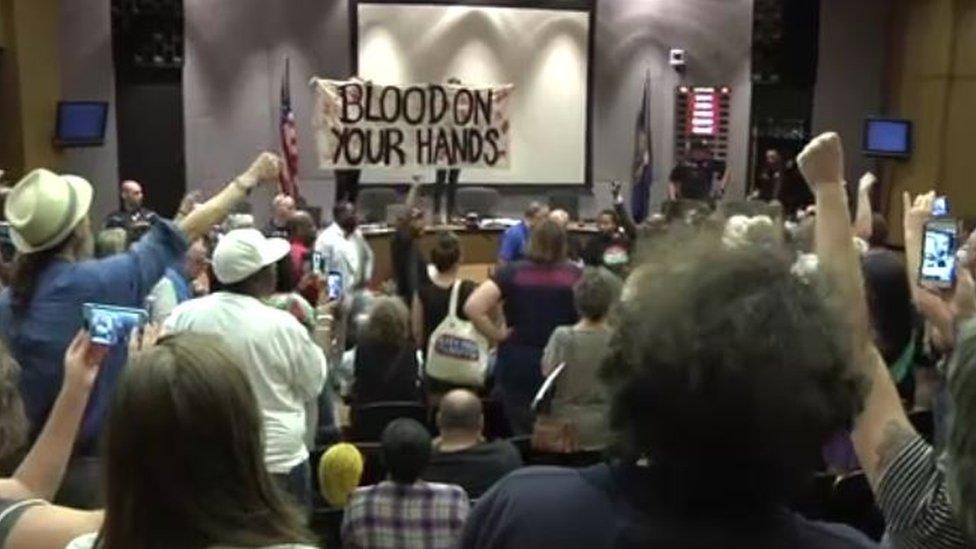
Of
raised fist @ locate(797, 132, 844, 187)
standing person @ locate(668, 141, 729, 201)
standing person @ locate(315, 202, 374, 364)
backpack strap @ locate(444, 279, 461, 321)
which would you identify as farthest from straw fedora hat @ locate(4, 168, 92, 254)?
standing person @ locate(668, 141, 729, 201)

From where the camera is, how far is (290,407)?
3.60 metres

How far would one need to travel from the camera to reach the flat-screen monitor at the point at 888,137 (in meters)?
13.1

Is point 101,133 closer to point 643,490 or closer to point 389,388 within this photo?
point 389,388

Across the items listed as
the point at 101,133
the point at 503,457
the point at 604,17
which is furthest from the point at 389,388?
the point at 604,17

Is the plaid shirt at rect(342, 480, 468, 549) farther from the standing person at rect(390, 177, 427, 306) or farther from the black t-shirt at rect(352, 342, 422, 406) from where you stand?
the standing person at rect(390, 177, 427, 306)

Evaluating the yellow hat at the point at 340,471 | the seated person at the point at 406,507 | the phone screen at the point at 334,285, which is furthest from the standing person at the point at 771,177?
the seated person at the point at 406,507

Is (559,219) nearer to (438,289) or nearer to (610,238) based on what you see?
(438,289)

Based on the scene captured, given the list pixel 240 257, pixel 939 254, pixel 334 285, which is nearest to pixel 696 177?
pixel 334 285

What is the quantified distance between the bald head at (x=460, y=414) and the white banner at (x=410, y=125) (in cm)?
793

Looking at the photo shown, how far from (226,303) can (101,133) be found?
8887mm

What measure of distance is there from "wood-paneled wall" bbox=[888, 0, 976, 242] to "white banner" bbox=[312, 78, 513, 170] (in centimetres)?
457

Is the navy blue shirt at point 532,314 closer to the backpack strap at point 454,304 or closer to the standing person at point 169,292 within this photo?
the backpack strap at point 454,304

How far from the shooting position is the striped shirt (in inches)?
58.7

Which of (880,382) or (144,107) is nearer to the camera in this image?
(880,382)
